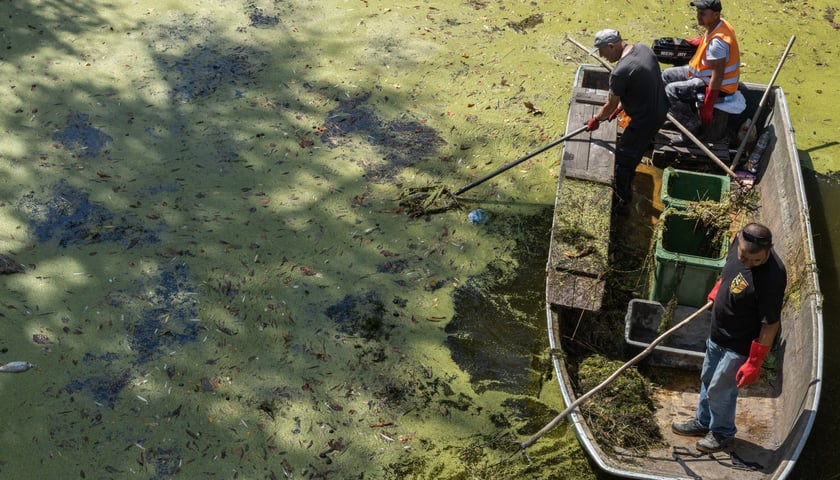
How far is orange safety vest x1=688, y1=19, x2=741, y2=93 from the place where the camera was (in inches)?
278

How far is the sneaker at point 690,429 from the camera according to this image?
16.9 ft

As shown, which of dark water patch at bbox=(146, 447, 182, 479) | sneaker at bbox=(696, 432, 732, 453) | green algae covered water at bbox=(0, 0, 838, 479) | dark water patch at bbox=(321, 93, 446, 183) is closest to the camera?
sneaker at bbox=(696, 432, 732, 453)

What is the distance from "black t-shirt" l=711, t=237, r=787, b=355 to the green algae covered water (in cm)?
146

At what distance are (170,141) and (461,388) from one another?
4427mm

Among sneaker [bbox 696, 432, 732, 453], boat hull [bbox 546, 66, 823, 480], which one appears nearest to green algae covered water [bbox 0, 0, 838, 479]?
boat hull [bbox 546, 66, 823, 480]

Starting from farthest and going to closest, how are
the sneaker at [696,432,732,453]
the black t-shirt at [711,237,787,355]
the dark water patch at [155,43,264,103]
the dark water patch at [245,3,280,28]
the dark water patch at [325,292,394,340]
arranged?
the dark water patch at [245,3,280,28] < the dark water patch at [155,43,264,103] < the dark water patch at [325,292,394,340] < the sneaker at [696,432,732,453] < the black t-shirt at [711,237,787,355]

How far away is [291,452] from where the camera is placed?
5402 mm

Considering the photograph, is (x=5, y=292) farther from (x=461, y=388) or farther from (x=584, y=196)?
(x=584, y=196)

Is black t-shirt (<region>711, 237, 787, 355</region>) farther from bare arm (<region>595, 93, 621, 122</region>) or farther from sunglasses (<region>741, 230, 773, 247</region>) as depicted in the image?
bare arm (<region>595, 93, 621, 122</region>)

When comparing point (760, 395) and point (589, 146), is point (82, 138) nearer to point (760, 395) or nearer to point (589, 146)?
point (589, 146)

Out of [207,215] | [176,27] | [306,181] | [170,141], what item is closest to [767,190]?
[306,181]

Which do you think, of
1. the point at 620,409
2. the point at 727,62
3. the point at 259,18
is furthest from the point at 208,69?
A: the point at 620,409

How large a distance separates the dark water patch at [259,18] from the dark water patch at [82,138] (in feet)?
9.13

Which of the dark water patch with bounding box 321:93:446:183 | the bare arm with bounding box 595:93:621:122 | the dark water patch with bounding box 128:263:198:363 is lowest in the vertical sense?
the dark water patch with bounding box 128:263:198:363
